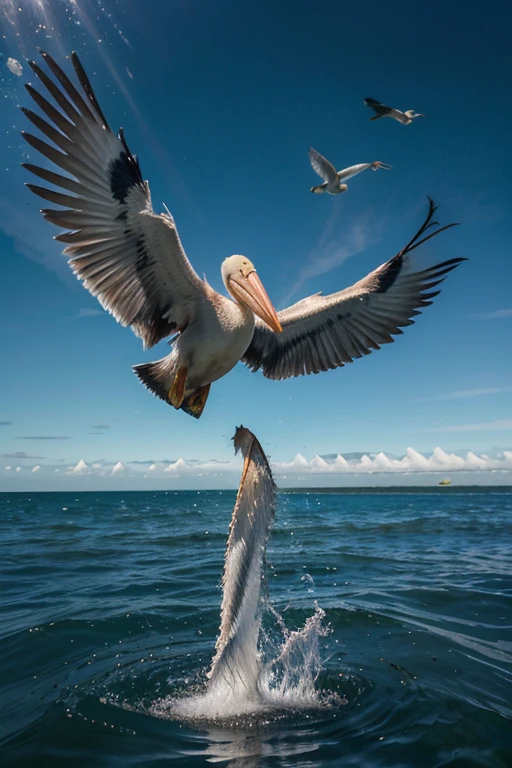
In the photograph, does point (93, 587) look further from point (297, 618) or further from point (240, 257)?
point (240, 257)

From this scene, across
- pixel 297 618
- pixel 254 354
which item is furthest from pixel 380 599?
pixel 254 354

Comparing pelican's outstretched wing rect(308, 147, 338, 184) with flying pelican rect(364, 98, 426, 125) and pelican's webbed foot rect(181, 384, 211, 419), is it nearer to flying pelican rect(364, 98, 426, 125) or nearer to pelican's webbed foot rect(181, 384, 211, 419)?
flying pelican rect(364, 98, 426, 125)

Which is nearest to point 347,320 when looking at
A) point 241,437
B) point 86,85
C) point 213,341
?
point 213,341

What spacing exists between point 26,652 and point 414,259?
23.0 feet

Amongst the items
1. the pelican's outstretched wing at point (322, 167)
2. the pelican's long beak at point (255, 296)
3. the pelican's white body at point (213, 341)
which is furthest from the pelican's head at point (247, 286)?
the pelican's outstretched wing at point (322, 167)

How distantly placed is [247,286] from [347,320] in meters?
2.51

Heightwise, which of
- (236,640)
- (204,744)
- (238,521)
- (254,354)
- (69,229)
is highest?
(69,229)

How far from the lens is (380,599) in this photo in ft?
28.4

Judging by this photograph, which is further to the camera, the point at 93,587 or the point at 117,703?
the point at 93,587

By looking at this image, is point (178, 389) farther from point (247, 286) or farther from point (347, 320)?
point (347, 320)

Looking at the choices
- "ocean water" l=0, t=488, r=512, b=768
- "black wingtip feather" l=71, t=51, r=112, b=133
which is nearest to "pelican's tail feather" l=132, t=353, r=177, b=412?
"ocean water" l=0, t=488, r=512, b=768

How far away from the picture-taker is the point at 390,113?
830 centimetres

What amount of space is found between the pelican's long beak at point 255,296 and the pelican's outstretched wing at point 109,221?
63cm

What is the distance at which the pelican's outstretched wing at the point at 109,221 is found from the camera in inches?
189
